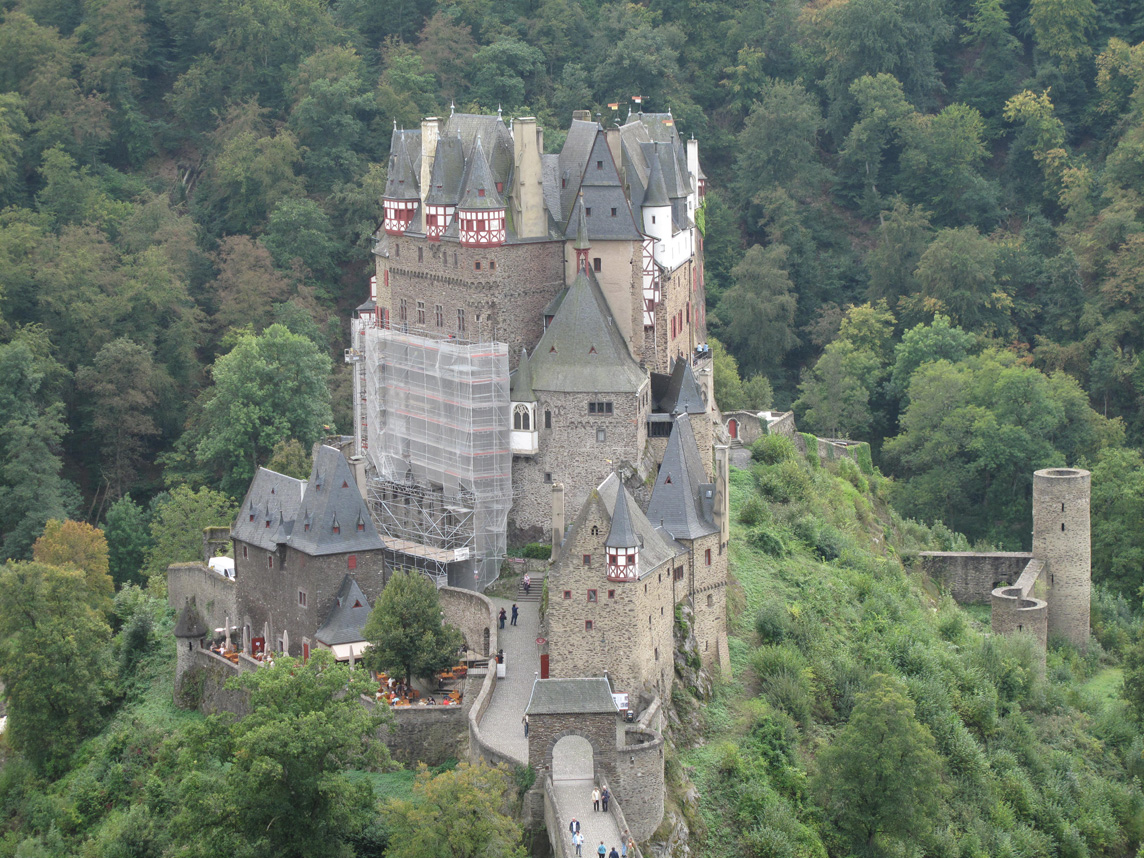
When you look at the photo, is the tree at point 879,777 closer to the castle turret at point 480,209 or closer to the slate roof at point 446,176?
the castle turret at point 480,209

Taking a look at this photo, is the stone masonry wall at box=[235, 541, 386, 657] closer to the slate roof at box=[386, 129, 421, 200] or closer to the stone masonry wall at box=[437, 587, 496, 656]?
the stone masonry wall at box=[437, 587, 496, 656]

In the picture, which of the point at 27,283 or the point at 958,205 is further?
the point at 958,205

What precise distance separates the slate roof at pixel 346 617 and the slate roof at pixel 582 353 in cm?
823

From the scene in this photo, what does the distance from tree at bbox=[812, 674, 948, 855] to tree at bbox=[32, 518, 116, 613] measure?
1155 inches

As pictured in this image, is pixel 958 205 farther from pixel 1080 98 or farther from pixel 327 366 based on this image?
pixel 327 366

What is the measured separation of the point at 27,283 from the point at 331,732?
144 ft

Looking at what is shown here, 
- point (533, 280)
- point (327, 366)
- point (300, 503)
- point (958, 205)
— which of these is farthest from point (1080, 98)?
point (300, 503)

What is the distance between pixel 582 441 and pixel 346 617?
8854 millimetres

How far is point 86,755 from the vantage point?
57.2m

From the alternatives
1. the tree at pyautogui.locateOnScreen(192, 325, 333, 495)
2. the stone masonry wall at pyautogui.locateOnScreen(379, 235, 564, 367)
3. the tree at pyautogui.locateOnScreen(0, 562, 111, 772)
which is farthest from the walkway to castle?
the tree at pyautogui.locateOnScreen(192, 325, 333, 495)

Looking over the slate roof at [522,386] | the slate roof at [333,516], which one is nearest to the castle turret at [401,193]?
the slate roof at [522,386]

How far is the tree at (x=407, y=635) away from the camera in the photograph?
51.1 meters

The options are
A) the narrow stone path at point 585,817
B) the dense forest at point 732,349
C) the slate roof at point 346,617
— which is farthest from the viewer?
the slate roof at point 346,617

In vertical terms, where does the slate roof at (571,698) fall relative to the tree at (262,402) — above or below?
below
